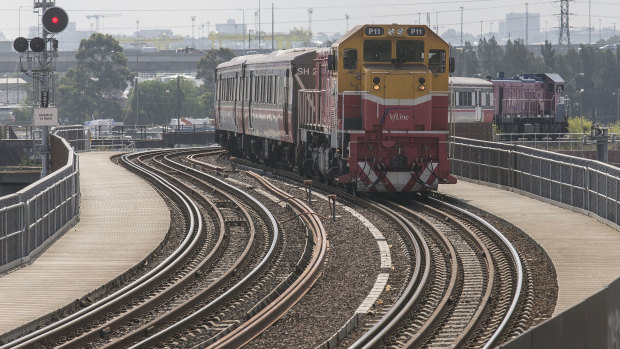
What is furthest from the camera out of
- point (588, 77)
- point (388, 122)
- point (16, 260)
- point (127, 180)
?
point (588, 77)

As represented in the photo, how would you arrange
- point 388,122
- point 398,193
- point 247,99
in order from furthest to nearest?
1. point 247,99
2. point 398,193
3. point 388,122

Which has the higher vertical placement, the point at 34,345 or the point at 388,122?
the point at 388,122

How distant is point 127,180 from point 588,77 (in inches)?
4227

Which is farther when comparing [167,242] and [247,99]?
[247,99]

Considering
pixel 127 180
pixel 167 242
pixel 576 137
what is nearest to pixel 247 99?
pixel 127 180

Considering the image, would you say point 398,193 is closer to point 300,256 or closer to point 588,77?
point 300,256

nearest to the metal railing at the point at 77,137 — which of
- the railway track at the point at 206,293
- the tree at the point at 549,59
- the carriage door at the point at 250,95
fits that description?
the carriage door at the point at 250,95

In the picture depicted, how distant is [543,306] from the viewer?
1502 cm

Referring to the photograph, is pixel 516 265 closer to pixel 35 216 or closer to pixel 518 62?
pixel 35 216

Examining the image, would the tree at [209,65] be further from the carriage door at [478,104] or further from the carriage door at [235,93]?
the carriage door at [235,93]

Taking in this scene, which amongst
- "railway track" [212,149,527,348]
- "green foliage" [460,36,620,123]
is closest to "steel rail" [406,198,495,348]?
"railway track" [212,149,527,348]

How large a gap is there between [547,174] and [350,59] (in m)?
5.48

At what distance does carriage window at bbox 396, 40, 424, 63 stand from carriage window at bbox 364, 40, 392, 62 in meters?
0.22

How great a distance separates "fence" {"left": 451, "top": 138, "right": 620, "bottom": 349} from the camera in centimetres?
847
